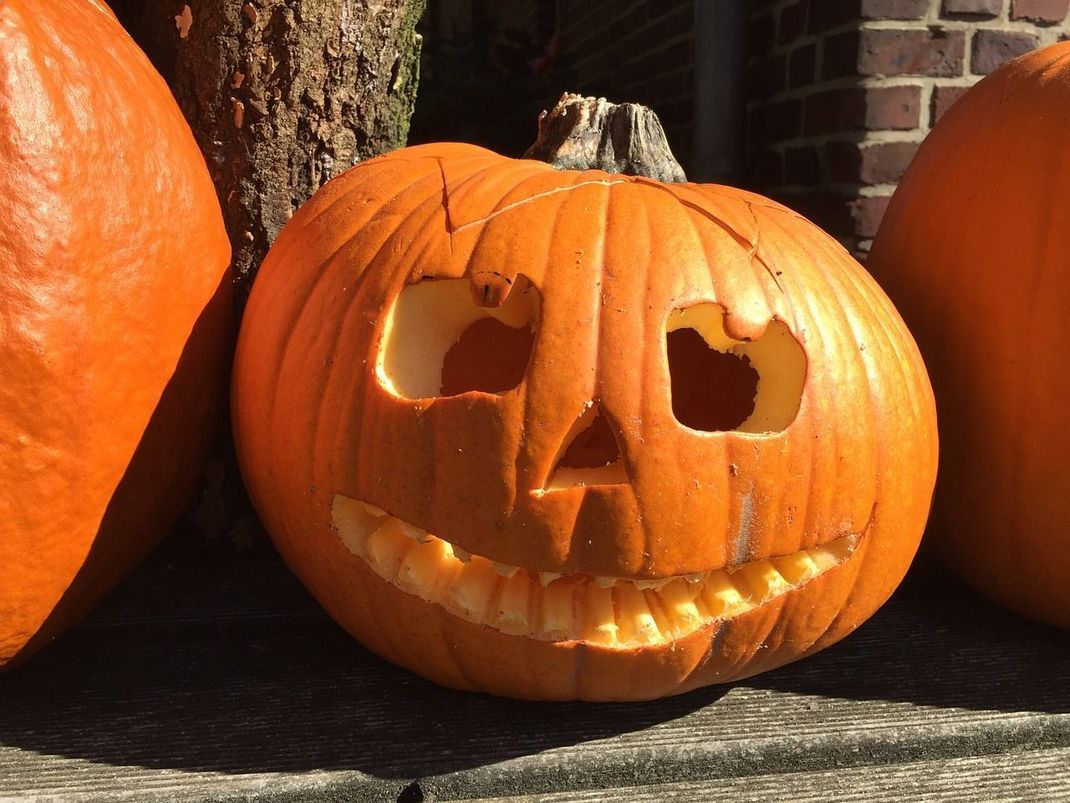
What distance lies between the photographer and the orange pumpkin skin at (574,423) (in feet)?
3.51

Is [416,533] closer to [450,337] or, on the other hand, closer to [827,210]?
[450,337]

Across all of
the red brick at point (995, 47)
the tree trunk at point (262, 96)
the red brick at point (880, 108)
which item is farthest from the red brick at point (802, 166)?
the tree trunk at point (262, 96)

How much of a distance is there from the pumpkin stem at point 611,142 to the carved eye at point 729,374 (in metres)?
0.29

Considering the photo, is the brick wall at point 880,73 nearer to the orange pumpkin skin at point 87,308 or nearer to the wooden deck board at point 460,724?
the wooden deck board at point 460,724

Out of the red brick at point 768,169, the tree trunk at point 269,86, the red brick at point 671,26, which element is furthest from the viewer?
the red brick at point 671,26

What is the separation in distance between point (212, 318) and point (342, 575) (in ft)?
1.58

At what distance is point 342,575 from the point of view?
1.20 meters

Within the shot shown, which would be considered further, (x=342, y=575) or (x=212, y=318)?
(x=212, y=318)

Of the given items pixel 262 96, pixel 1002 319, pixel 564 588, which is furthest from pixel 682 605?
pixel 262 96

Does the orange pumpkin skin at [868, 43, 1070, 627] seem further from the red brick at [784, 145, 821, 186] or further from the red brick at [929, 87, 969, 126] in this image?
the red brick at [784, 145, 821, 186]

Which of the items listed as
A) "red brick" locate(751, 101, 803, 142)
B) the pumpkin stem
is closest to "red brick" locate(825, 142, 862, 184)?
"red brick" locate(751, 101, 803, 142)

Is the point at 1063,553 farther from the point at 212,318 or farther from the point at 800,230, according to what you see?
the point at 212,318

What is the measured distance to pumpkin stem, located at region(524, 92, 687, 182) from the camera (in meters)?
1.41

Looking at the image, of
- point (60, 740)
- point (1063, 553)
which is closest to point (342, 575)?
point (60, 740)
